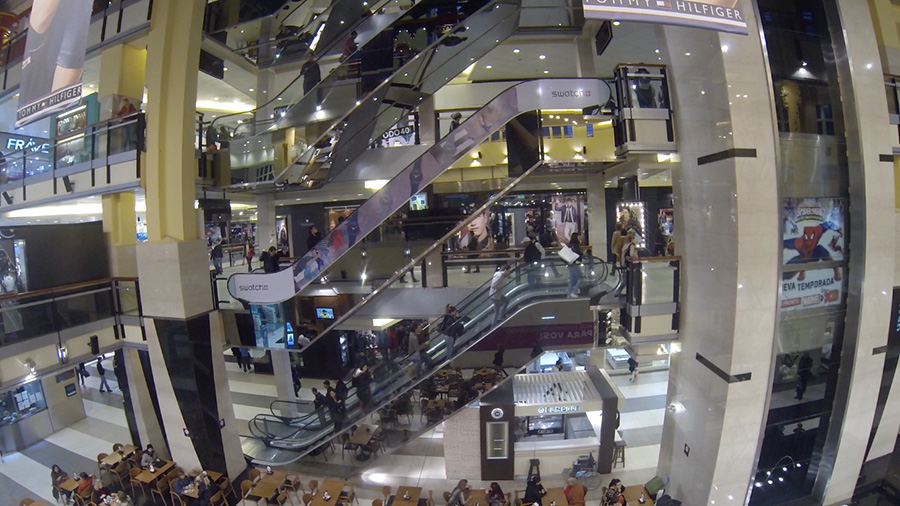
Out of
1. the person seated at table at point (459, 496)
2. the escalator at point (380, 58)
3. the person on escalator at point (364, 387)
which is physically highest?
the escalator at point (380, 58)

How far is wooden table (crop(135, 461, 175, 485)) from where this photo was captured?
6675 millimetres

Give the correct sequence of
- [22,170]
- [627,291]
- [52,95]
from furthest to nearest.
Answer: [22,170], [627,291], [52,95]

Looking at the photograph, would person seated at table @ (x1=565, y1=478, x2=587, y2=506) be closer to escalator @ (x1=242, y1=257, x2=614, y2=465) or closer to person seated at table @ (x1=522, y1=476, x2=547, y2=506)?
person seated at table @ (x1=522, y1=476, x2=547, y2=506)

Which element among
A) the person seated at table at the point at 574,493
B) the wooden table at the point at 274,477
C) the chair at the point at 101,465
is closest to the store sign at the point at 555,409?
the person seated at table at the point at 574,493

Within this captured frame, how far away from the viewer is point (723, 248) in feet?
16.5

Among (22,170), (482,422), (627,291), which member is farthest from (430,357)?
(22,170)

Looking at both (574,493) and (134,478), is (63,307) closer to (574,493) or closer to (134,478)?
(134,478)

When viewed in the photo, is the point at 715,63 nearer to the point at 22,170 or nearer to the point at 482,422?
the point at 482,422

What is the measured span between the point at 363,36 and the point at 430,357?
657cm

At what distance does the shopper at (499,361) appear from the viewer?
6840 millimetres

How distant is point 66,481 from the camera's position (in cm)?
694

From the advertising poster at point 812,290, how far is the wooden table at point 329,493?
7.79 metres

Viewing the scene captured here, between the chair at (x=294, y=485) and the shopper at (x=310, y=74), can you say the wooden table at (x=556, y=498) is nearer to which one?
the chair at (x=294, y=485)

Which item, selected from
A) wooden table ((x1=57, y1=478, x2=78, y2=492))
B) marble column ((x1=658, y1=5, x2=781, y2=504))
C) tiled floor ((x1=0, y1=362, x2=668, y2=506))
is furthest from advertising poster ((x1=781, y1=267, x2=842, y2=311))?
wooden table ((x1=57, y1=478, x2=78, y2=492))
